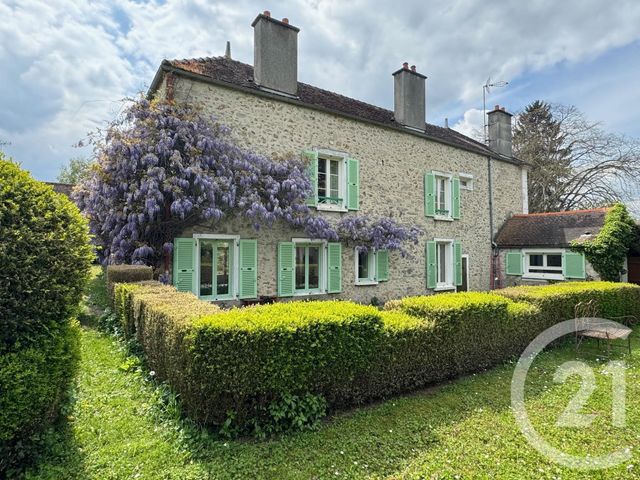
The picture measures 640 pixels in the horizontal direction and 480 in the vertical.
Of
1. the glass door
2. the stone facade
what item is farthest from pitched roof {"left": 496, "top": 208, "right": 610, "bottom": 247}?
the glass door

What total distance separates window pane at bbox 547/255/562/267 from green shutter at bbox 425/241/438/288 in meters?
4.68

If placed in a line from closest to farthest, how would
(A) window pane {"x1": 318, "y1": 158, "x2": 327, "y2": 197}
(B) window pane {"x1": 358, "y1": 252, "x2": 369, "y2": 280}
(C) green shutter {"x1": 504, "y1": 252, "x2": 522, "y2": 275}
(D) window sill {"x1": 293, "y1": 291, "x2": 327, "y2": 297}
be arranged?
(D) window sill {"x1": 293, "y1": 291, "x2": 327, "y2": 297}, (A) window pane {"x1": 318, "y1": 158, "x2": 327, "y2": 197}, (B) window pane {"x1": 358, "y1": 252, "x2": 369, "y2": 280}, (C) green shutter {"x1": 504, "y1": 252, "x2": 522, "y2": 275}

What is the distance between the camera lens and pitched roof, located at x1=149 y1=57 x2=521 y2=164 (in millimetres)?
8220

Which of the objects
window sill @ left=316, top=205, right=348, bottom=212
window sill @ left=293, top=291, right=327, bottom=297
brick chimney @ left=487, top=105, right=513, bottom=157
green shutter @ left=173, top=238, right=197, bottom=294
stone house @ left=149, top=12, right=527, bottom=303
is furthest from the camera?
brick chimney @ left=487, top=105, right=513, bottom=157

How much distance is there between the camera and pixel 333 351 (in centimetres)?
349

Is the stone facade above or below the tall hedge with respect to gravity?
above

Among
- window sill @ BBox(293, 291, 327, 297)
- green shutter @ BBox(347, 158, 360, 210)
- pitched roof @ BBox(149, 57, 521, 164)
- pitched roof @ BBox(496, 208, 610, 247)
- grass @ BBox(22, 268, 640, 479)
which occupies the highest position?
pitched roof @ BBox(149, 57, 521, 164)

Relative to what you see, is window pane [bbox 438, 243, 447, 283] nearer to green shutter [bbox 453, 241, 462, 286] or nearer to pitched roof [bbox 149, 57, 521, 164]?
green shutter [bbox 453, 241, 462, 286]

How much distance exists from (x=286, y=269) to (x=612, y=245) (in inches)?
424

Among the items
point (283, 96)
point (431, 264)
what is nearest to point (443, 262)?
point (431, 264)

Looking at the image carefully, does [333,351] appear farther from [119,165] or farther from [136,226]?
[119,165]

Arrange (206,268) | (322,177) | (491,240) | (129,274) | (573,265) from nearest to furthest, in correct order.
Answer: (129,274)
(206,268)
(322,177)
(573,265)
(491,240)

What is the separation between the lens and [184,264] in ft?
25.6

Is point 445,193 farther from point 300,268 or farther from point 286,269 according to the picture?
point 286,269
